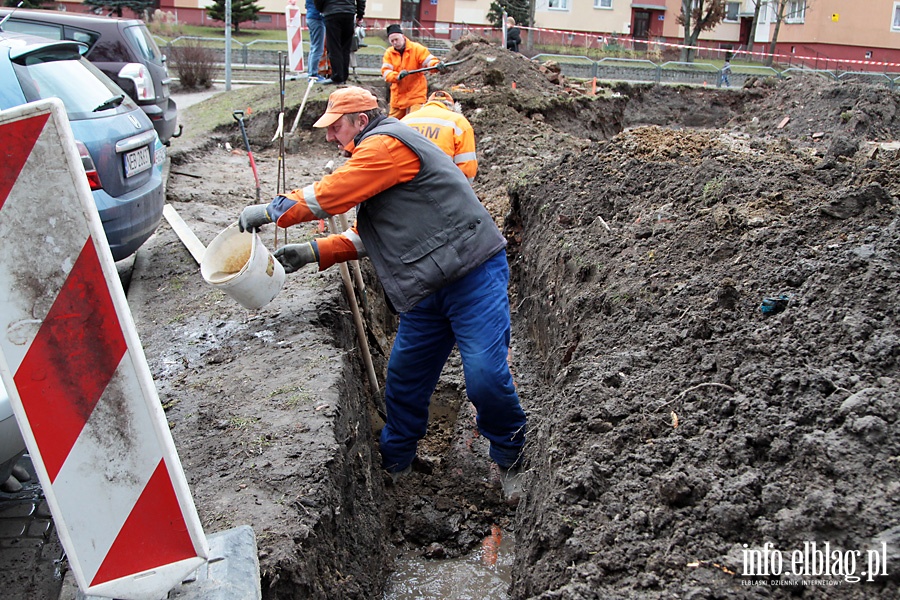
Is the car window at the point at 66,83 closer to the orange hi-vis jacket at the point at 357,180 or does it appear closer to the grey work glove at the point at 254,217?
the grey work glove at the point at 254,217

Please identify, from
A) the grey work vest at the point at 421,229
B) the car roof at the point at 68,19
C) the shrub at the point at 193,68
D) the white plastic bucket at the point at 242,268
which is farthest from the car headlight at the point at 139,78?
the shrub at the point at 193,68

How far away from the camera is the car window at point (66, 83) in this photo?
509 centimetres

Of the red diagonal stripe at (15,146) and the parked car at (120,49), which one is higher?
the parked car at (120,49)

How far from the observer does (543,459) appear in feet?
11.9

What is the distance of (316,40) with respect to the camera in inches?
498

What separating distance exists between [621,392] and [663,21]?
4469cm

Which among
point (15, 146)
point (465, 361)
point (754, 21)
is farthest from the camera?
point (754, 21)

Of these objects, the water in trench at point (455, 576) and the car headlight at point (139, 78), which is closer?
the water in trench at point (455, 576)

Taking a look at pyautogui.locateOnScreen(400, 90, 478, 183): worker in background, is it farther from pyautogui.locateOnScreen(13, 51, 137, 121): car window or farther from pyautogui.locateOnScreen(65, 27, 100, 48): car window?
pyautogui.locateOnScreen(65, 27, 100, 48): car window

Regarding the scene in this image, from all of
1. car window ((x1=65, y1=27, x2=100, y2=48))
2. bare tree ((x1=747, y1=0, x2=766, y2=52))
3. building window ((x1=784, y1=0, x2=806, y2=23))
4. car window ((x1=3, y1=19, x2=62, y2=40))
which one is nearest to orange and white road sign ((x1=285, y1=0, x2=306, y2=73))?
car window ((x1=65, y1=27, x2=100, y2=48))

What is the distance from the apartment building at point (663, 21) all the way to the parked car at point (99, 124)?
28993mm

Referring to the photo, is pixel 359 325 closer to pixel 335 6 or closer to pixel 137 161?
pixel 137 161

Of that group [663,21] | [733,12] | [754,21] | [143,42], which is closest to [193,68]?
[143,42]

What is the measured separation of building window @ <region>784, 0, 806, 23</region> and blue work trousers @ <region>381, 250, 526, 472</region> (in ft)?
129
